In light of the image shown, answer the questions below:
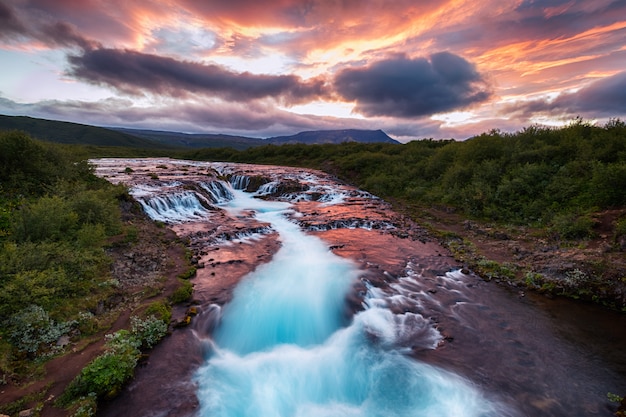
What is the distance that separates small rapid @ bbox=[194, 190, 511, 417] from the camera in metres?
6.71

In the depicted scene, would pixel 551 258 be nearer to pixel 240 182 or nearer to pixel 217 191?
pixel 217 191

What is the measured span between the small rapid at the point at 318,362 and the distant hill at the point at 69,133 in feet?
670

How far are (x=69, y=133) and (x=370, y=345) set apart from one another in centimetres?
23889

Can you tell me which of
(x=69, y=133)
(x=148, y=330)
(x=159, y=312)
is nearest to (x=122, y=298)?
(x=159, y=312)

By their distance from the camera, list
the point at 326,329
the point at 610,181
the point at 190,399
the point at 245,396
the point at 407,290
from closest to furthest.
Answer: the point at 190,399
the point at 245,396
the point at 326,329
the point at 407,290
the point at 610,181

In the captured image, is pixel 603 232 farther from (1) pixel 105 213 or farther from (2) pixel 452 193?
(1) pixel 105 213

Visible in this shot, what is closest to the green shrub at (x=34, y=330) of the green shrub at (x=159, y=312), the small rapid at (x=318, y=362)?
the green shrub at (x=159, y=312)

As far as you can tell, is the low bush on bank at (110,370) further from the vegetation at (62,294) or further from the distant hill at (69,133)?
the distant hill at (69,133)

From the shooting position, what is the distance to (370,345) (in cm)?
851

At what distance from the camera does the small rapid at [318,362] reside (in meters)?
6.71

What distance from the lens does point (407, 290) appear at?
444 inches

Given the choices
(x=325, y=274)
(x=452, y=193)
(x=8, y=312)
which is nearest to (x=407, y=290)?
(x=325, y=274)

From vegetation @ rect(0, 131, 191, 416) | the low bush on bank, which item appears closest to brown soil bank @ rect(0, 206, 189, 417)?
vegetation @ rect(0, 131, 191, 416)

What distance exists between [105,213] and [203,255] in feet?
15.9
